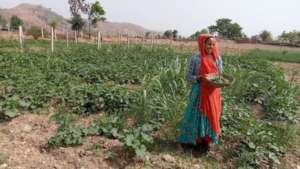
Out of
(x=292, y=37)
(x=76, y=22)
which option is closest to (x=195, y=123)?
(x=76, y=22)

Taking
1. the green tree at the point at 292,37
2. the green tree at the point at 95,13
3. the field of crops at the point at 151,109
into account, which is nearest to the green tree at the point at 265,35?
the green tree at the point at 292,37

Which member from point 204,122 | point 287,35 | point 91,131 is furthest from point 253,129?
point 287,35

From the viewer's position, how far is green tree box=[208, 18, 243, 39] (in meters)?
57.2

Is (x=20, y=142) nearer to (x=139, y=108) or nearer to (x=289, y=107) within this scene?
(x=139, y=108)

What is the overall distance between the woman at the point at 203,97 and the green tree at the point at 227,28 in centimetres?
5457

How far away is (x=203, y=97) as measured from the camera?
371cm

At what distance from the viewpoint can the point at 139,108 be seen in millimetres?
4555

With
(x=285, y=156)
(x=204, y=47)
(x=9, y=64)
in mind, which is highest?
(x=204, y=47)

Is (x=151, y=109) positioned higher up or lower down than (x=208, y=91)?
lower down

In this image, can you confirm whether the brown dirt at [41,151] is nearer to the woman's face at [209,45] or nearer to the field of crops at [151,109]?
Answer: the field of crops at [151,109]

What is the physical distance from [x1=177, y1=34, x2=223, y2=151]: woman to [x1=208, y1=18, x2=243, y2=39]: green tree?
54.6 meters

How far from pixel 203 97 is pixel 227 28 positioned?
5626 centimetres

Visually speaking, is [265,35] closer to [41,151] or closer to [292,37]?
[292,37]

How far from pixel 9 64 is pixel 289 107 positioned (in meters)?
5.92
